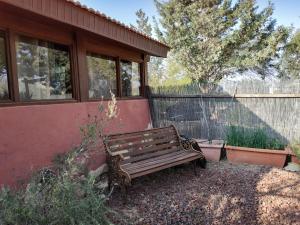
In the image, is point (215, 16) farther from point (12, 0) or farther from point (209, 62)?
point (12, 0)

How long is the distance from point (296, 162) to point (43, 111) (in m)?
4.43

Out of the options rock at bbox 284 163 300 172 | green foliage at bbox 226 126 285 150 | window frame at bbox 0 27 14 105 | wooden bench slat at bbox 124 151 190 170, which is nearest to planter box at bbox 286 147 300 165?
rock at bbox 284 163 300 172

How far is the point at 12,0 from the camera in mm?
2686

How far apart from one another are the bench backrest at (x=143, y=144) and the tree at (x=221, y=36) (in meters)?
11.4

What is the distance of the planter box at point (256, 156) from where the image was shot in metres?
4.86

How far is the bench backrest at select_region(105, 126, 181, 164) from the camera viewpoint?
400 cm

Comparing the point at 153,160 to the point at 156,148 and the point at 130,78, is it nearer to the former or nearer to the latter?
the point at 156,148

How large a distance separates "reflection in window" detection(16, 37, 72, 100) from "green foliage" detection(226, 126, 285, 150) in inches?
133

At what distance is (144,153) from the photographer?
434 cm

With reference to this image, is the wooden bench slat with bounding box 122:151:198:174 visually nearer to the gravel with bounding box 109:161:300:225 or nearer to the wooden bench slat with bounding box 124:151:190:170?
the wooden bench slat with bounding box 124:151:190:170

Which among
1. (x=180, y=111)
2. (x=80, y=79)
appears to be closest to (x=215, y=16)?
(x=180, y=111)

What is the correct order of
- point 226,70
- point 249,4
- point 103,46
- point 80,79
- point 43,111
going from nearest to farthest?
1. point 43,111
2. point 80,79
3. point 103,46
4. point 249,4
5. point 226,70

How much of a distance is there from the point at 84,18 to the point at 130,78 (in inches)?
106

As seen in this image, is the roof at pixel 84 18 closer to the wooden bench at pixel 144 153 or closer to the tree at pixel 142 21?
the wooden bench at pixel 144 153
